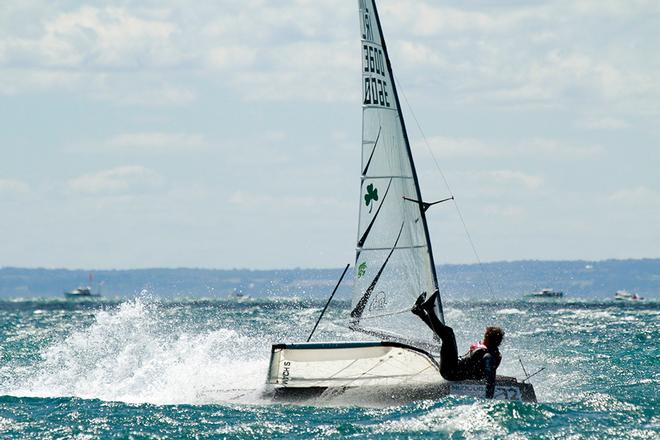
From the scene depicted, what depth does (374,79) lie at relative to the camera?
22.7 metres

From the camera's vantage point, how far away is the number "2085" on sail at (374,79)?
2258 centimetres

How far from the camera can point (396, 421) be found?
741 inches

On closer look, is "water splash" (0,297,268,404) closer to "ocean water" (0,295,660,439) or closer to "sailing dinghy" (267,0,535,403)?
"ocean water" (0,295,660,439)

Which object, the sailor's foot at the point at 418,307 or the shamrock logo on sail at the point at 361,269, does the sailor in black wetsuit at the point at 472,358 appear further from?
the shamrock logo on sail at the point at 361,269

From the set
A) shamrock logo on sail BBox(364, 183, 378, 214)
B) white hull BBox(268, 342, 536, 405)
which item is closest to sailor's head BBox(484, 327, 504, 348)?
white hull BBox(268, 342, 536, 405)

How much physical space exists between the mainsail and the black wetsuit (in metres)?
1.94

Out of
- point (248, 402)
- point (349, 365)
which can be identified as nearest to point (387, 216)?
point (349, 365)

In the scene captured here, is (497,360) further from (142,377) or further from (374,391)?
(142,377)

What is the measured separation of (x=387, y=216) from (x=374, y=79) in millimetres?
2521

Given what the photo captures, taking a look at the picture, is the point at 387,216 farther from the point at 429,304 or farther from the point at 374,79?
the point at 374,79

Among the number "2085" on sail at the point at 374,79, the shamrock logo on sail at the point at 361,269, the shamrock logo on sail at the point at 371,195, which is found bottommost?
the shamrock logo on sail at the point at 361,269

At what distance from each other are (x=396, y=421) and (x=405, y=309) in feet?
13.0

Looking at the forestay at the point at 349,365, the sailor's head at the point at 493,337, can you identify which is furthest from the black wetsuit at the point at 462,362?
the forestay at the point at 349,365

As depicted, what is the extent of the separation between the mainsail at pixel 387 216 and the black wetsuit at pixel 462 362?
1936mm
